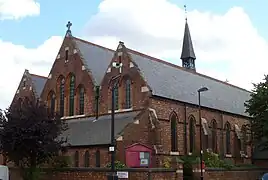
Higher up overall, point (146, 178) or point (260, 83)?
point (260, 83)

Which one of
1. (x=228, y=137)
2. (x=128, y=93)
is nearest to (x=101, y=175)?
(x=128, y=93)

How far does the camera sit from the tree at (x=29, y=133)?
29172mm

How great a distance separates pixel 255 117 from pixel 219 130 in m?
4.37

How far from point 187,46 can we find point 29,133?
1522 inches

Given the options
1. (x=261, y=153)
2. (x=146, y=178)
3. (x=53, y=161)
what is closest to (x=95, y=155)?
(x=53, y=161)

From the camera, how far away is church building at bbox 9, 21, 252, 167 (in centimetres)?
3488

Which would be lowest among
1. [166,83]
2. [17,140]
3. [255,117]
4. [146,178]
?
[146,178]

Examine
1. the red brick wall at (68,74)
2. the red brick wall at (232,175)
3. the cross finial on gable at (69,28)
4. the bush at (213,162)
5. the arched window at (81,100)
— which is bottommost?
the red brick wall at (232,175)

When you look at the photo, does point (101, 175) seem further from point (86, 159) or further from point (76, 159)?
point (76, 159)

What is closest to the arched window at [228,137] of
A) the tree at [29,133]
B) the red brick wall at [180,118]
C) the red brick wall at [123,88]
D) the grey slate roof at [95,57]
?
the red brick wall at [180,118]

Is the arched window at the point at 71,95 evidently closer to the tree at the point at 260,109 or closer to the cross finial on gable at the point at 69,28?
the cross finial on gable at the point at 69,28

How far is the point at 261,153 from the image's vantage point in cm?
5088

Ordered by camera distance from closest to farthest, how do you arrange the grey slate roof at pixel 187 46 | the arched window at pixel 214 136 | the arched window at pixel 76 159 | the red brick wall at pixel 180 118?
the arched window at pixel 76 159, the red brick wall at pixel 180 118, the arched window at pixel 214 136, the grey slate roof at pixel 187 46

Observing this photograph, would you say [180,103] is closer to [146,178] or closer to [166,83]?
[166,83]
